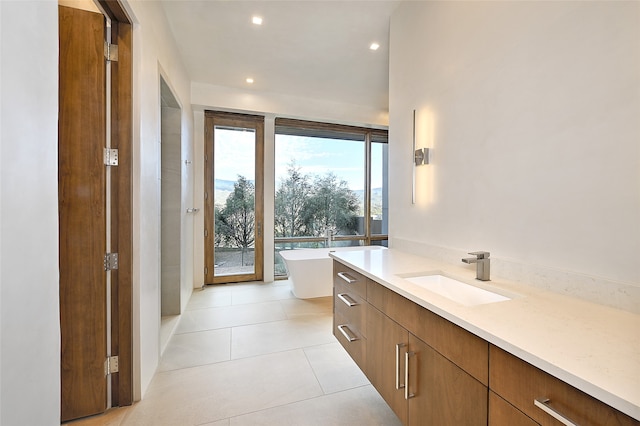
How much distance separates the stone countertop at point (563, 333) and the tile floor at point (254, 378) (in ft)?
3.21

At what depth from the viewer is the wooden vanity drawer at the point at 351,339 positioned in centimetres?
160

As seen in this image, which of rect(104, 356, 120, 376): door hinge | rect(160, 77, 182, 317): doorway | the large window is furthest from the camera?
the large window

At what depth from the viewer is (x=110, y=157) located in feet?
5.34

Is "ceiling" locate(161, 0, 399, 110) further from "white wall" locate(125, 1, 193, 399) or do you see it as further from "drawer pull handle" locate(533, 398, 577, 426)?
"drawer pull handle" locate(533, 398, 577, 426)

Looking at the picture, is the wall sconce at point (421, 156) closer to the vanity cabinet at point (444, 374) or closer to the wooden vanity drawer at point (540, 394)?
the vanity cabinet at point (444, 374)

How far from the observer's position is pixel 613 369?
606 millimetres

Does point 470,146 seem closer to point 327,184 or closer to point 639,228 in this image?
point 639,228

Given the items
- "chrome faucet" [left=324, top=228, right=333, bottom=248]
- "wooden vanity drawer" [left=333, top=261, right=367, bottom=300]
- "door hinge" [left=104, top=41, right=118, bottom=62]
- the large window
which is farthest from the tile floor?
"door hinge" [left=104, top=41, right=118, bottom=62]

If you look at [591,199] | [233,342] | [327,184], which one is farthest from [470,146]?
[327,184]

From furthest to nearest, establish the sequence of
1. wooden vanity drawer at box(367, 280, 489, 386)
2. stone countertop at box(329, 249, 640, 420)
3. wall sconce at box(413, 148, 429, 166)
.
Result: wall sconce at box(413, 148, 429, 166), wooden vanity drawer at box(367, 280, 489, 386), stone countertop at box(329, 249, 640, 420)

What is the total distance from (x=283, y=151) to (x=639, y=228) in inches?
162

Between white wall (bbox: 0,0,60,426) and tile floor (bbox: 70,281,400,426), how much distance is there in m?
1.07

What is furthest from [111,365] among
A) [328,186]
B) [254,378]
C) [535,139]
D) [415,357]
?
[328,186]

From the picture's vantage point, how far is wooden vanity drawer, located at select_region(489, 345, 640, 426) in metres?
0.57
